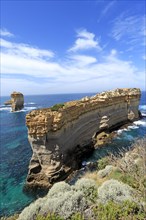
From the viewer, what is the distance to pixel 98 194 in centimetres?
1232

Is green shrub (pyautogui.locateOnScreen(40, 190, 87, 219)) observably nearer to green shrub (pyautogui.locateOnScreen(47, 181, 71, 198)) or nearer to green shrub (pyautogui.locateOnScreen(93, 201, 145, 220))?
green shrub (pyautogui.locateOnScreen(93, 201, 145, 220))

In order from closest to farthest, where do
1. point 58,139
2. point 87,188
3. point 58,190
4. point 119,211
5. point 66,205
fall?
point 119,211
point 66,205
point 87,188
point 58,190
point 58,139

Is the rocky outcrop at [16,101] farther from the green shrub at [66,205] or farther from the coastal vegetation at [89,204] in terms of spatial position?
the green shrub at [66,205]

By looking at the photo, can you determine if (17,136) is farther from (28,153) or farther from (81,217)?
(81,217)

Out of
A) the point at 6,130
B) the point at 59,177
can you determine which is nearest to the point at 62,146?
the point at 59,177

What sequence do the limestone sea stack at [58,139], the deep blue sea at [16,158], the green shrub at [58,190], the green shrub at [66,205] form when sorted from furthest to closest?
the limestone sea stack at [58,139], the deep blue sea at [16,158], the green shrub at [58,190], the green shrub at [66,205]

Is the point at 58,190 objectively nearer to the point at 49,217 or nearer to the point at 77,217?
the point at 49,217

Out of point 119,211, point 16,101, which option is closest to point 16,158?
point 119,211

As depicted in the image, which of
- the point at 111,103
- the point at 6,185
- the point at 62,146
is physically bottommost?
the point at 6,185

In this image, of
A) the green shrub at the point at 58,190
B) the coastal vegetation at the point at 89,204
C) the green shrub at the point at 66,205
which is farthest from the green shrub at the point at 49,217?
the green shrub at the point at 58,190

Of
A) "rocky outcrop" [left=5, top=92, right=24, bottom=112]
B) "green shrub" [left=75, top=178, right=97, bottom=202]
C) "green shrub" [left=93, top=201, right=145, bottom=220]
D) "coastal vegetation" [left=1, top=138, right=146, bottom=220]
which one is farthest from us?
"rocky outcrop" [left=5, top=92, right=24, bottom=112]

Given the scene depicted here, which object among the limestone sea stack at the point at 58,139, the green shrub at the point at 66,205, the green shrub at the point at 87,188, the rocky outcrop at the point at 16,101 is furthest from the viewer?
the rocky outcrop at the point at 16,101

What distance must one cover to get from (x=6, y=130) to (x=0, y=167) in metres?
27.1

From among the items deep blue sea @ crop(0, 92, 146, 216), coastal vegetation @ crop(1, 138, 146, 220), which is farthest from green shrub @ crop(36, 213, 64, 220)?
deep blue sea @ crop(0, 92, 146, 216)
